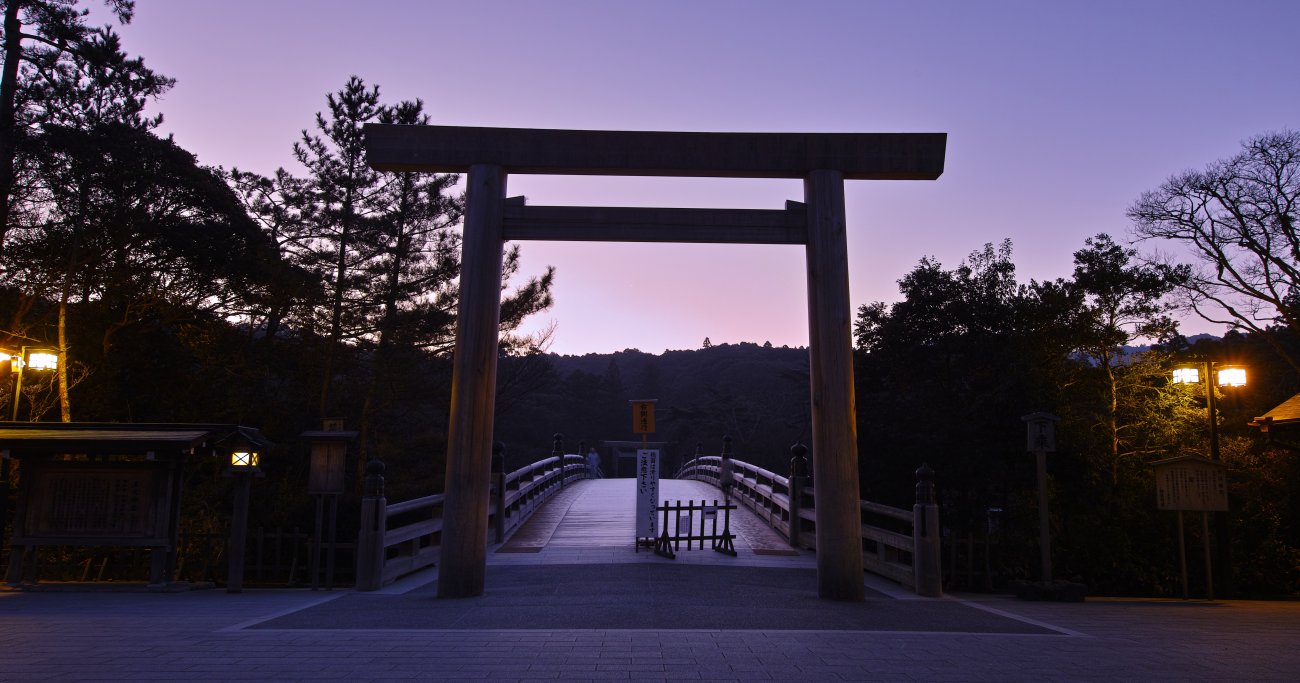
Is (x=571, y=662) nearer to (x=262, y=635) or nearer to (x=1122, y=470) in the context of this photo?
(x=262, y=635)

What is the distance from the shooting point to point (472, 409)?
8.38 m

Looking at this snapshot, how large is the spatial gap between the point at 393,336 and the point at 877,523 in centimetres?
1285

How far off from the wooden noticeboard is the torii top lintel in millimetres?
6199

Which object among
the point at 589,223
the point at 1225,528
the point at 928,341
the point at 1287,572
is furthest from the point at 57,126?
the point at 1287,572

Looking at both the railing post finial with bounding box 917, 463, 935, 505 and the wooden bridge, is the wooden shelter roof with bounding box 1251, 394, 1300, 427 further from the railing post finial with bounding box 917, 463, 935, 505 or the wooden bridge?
the railing post finial with bounding box 917, 463, 935, 505

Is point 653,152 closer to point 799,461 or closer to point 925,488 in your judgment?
point 925,488

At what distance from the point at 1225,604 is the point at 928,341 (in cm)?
863

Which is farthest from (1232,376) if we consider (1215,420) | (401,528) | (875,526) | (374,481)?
(374,481)

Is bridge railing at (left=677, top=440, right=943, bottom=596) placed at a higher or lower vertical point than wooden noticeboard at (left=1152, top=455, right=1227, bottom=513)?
lower

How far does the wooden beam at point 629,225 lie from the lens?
8805 mm

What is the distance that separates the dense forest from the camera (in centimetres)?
1658

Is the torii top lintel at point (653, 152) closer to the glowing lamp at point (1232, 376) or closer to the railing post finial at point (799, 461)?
the railing post finial at point (799, 461)

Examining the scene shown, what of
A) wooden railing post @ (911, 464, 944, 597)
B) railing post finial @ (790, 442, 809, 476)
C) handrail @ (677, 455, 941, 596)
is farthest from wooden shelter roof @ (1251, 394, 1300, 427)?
railing post finial @ (790, 442, 809, 476)

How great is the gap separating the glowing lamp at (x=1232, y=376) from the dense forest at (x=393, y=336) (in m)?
1.39
